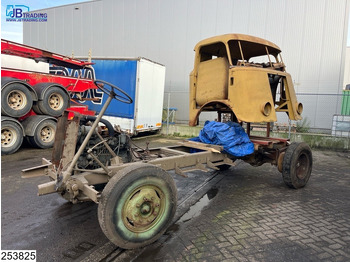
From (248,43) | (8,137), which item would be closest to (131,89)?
(8,137)

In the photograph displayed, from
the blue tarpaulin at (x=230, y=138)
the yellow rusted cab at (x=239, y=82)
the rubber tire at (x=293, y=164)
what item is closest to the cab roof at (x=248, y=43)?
the yellow rusted cab at (x=239, y=82)

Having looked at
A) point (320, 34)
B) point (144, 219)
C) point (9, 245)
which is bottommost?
point (9, 245)

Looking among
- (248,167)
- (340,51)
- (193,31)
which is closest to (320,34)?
(340,51)

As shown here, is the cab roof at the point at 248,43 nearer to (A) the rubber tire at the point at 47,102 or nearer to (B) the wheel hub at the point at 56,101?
(A) the rubber tire at the point at 47,102

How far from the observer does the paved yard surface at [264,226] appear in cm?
295

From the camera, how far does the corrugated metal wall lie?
12414mm

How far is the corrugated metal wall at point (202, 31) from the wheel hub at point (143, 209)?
39.0ft

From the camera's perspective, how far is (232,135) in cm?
473

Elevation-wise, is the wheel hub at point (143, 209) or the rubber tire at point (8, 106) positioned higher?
the rubber tire at point (8, 106)

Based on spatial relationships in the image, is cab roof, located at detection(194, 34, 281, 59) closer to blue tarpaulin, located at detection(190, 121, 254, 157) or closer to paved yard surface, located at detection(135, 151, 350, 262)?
blue tarpaulin, located at detection(190, 121, 254, 157)

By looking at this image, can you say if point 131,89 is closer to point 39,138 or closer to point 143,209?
point 39,138

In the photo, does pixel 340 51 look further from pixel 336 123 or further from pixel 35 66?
pixel 35 66

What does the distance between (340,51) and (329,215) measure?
11.1 m

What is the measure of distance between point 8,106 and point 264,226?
7.73 m
